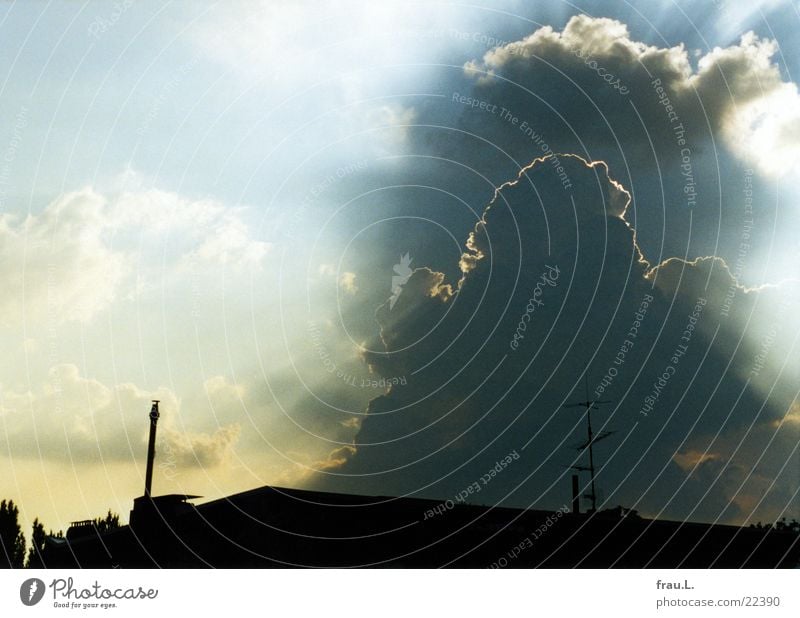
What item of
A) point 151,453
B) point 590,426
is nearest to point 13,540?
point 151,453

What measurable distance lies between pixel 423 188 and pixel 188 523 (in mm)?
10086

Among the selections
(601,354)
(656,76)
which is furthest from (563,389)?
A: (656,76)

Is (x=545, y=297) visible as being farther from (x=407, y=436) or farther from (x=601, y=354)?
(x=407, y=436)

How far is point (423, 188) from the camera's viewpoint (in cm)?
2059
